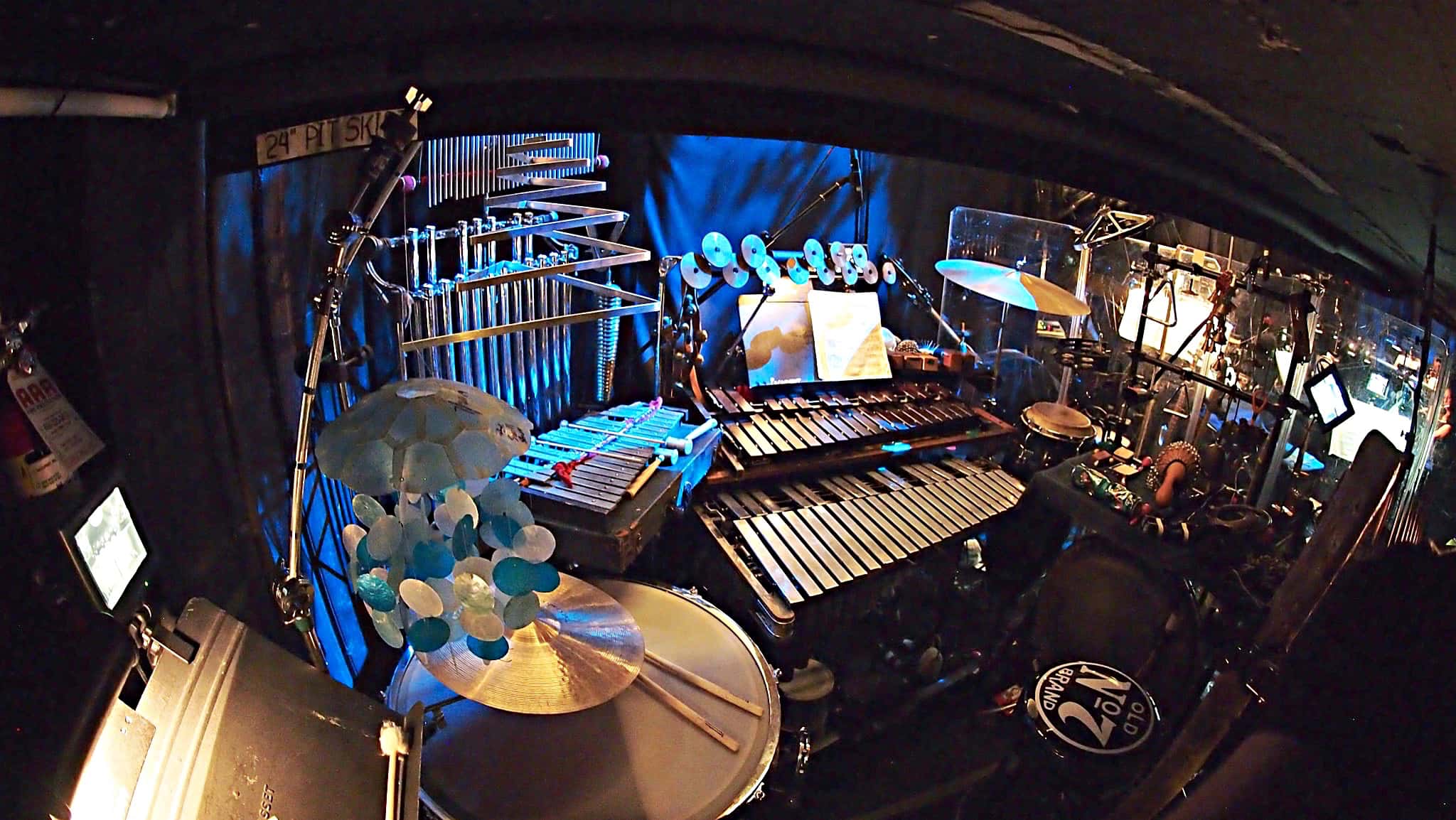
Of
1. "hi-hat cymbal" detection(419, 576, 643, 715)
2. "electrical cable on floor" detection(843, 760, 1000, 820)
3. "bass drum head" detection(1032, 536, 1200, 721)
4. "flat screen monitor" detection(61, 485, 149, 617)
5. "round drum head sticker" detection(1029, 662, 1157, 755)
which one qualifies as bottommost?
"electrical cable on floor" detection(843, 760, 1000, 820)

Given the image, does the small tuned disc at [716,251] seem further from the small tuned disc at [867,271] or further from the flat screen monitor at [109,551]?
the flat screen monitor at [109,551]

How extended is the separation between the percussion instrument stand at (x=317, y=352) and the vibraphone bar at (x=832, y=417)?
1.90 meters

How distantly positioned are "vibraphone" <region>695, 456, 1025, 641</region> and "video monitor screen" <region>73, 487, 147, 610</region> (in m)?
1.85

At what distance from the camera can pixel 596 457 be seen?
2682mm

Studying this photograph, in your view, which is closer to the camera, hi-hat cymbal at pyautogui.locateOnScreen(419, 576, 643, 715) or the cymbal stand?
hi-hat cymbal at pyautogui.locateOnScreen(419, 576, 643, 715)

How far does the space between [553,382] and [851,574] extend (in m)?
1.42

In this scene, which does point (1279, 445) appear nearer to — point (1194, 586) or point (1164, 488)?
point (1194, 586)

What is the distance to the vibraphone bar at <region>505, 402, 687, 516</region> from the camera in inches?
93.8

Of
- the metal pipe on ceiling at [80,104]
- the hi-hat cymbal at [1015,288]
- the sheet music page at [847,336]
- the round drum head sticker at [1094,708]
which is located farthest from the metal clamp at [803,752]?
the metal pipe on ceiling at [80,104]

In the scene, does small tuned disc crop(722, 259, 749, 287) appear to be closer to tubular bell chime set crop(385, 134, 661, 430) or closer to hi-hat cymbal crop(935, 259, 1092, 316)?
tubular bell chime set crop(385, 134, 661, 430)

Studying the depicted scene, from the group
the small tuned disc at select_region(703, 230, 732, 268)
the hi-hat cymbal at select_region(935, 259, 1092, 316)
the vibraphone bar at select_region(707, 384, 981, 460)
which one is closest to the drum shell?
the vibraphone bar at select_region(707, 384, 981, 460)

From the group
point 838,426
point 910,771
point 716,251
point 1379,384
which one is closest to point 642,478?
point 716,251

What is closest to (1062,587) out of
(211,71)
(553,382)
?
(553,382)

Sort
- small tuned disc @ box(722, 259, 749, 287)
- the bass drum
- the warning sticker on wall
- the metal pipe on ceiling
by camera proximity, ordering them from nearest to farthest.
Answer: the metal pipe on ceiling, the warning sticker on wall, the bass drum, small tuned disc @ box(722, 259, 749, 287)
